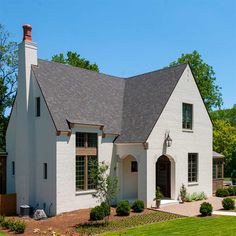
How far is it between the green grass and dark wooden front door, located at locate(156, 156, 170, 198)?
6315 mm

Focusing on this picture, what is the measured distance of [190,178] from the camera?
83.1ft

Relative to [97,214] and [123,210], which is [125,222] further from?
[97,214]

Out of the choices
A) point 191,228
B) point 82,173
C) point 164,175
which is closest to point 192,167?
point 164,175

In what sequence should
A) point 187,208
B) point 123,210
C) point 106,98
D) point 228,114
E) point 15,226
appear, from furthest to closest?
point 228,114, point 106,98, point 187,208, point 123,210, point 15,226

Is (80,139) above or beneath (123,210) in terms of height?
above

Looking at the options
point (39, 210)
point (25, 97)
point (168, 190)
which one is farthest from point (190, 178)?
point (25, 97)

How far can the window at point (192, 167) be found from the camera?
25406 millimetres

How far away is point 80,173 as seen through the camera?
71.1 ft

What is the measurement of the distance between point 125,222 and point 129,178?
715 cm

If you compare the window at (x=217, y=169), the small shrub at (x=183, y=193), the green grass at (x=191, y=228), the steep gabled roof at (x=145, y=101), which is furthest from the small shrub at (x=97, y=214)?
the window at (x=217, y=169)

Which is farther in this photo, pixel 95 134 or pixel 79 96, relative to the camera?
pixel 79 96

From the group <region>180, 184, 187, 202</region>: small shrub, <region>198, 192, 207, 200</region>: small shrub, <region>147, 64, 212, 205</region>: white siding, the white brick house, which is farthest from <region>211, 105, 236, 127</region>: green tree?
<region>180, 184, 187, 202</region>: small shrub

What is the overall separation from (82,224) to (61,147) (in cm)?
517

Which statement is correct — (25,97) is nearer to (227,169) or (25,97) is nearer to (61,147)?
(61,147)
